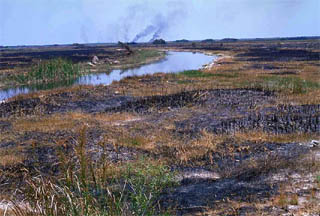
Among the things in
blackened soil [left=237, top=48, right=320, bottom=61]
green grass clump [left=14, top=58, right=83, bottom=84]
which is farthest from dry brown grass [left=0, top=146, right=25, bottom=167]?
blackened soil [left=237, top=48, right=320, bottom=61]

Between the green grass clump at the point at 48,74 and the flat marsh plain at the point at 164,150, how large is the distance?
10886mm

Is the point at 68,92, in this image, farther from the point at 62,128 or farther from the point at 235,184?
the point at 235,184

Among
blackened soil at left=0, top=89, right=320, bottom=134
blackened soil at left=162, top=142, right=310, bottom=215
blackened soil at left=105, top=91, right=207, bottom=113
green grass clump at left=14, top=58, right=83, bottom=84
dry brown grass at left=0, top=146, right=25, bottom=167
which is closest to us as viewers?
blackened soil at left=162, top=142, right=310, bottom=215

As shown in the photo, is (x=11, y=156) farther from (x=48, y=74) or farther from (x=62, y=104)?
(x=48, y=74)

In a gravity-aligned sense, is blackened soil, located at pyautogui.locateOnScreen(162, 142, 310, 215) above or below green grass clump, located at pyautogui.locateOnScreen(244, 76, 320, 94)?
below

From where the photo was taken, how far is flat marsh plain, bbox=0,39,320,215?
14.2 feet

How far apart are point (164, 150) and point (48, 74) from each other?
24.1 m

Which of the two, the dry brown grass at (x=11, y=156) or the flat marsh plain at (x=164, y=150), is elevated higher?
the flat marsh plain at (x=164, y=150)

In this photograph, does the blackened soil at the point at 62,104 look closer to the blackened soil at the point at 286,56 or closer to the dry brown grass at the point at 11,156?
the dry brown grass at the point at 11,156

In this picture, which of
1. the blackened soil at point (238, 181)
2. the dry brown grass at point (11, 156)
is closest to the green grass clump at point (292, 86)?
the blackened soil at point (238, 181)

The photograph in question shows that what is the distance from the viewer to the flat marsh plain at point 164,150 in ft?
14.2

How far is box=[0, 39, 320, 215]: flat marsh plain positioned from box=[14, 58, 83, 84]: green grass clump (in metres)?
10.9

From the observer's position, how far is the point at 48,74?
32781 millimetres

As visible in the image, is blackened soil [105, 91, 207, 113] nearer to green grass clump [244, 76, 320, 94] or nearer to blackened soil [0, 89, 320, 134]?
blackened soil [0, 89, 320, 134]
